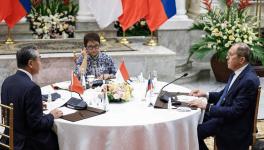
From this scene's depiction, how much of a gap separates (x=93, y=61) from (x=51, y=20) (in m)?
3.20

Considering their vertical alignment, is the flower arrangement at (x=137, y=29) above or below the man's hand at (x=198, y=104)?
above

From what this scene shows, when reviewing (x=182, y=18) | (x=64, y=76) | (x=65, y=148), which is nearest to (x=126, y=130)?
(x=65, y=148)

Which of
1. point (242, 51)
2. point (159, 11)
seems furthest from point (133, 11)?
point (242, 51)

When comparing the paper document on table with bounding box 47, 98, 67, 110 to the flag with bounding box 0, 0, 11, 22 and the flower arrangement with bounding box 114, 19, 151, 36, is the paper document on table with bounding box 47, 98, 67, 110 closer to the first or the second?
the flag with bounding box 0, 0, 11, 22

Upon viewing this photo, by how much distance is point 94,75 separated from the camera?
16.7ft

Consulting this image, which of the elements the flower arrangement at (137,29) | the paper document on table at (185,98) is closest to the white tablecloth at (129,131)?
the paper document on table at (185,98)

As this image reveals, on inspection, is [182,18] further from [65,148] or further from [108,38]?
[65,148]

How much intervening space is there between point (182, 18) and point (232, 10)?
39.5 inches

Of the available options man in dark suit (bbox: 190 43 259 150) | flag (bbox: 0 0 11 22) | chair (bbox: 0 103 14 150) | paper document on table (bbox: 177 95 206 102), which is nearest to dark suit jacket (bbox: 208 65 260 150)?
man in dark suit (bbox: 190 43 259 150)

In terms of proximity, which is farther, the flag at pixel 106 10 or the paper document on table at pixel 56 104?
the flag at pixel 106 10

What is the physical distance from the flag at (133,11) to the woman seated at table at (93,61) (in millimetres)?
1872

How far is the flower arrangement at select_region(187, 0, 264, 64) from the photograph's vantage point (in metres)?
7.25

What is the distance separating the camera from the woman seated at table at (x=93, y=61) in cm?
497

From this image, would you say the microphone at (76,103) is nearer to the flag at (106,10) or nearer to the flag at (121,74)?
the flag at (121,74)
